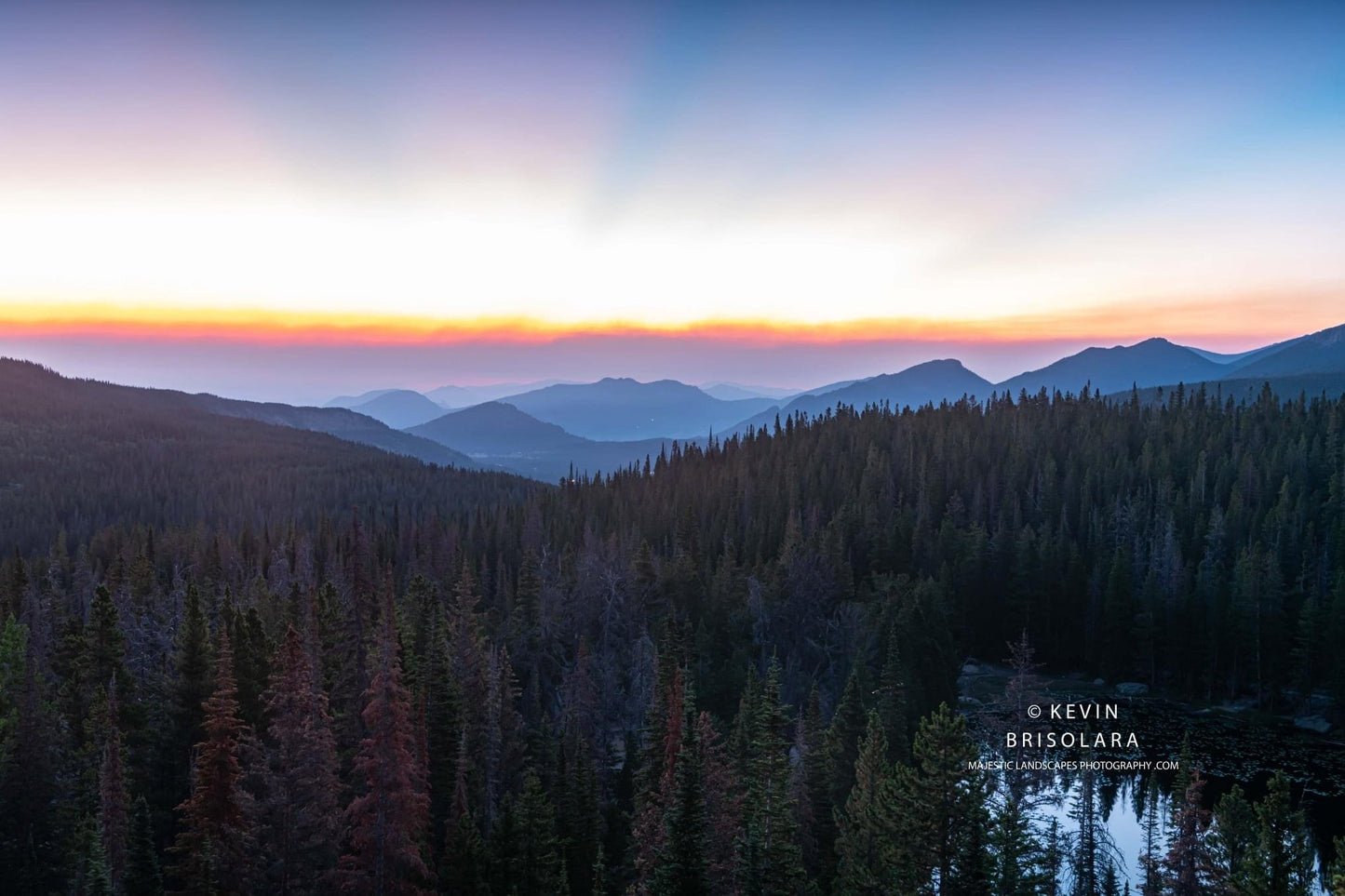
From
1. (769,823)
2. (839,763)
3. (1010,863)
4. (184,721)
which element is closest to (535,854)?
(769,823)

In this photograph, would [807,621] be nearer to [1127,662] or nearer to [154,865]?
[1127,662]

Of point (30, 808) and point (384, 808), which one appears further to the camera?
point (30, 808)

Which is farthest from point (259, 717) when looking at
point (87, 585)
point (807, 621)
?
point (87, 585)

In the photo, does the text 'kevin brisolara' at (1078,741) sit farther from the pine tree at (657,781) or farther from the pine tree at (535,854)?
the pine tree at (535,854)

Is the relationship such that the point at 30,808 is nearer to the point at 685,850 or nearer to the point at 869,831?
the point at 685,850

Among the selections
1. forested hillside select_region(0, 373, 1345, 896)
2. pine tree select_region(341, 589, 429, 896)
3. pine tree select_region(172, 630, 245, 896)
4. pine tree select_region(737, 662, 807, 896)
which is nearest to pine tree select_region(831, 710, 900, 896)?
forested hillside select_region(0, 373, 1345, 896)

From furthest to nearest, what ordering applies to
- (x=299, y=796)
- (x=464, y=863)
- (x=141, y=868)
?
(x=464, y=863) → (x=141, y=868) → (x=299, y=796)

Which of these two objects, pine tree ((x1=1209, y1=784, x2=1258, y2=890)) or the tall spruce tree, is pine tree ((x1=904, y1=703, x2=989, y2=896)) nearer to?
the tall spruce tree
